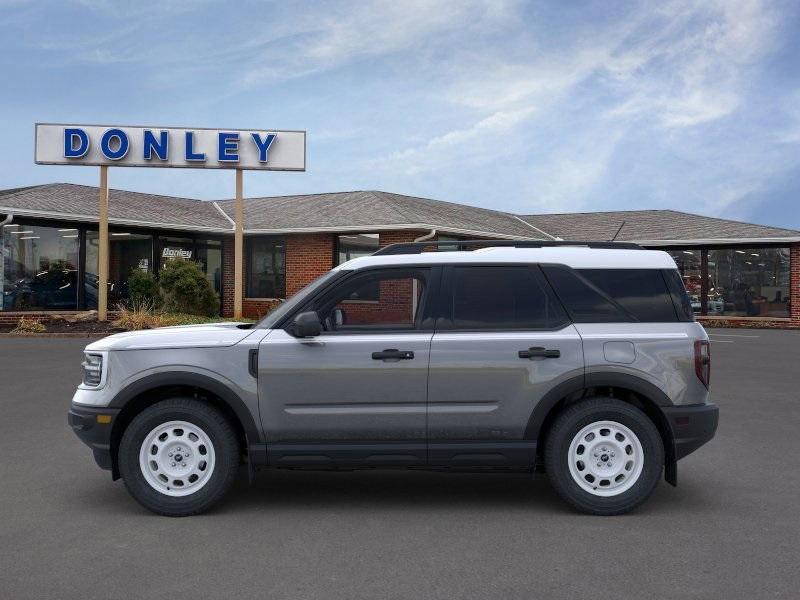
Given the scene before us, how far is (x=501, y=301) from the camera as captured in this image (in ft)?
19.9

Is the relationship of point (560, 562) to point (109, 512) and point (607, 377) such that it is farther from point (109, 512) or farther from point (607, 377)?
point (109, 512)

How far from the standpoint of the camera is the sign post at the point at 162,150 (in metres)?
24.9

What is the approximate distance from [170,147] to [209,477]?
831 inches

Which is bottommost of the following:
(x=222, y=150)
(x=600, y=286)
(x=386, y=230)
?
(x=600, y=286)

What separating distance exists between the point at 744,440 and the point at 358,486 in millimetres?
4200

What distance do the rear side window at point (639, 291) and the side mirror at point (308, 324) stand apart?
1.93 m

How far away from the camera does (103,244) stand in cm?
2461

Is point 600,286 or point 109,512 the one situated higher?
point 600,286

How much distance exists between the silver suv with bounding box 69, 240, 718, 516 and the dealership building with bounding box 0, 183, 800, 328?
2038 centimetres

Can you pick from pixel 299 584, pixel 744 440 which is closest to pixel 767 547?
pixel 299 584

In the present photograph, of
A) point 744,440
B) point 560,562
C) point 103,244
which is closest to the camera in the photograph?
point 560,562

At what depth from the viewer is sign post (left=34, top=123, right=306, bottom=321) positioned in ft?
81.8

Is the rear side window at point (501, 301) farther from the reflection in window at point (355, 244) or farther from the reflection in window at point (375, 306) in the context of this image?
the reflection in window at point (355, 244)

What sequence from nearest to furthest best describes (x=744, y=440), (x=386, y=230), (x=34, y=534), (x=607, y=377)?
1. (x=34, y=534)
2. (x=607, y=377)
3. (x=744, y=440)
4. (x=386, y=230)
